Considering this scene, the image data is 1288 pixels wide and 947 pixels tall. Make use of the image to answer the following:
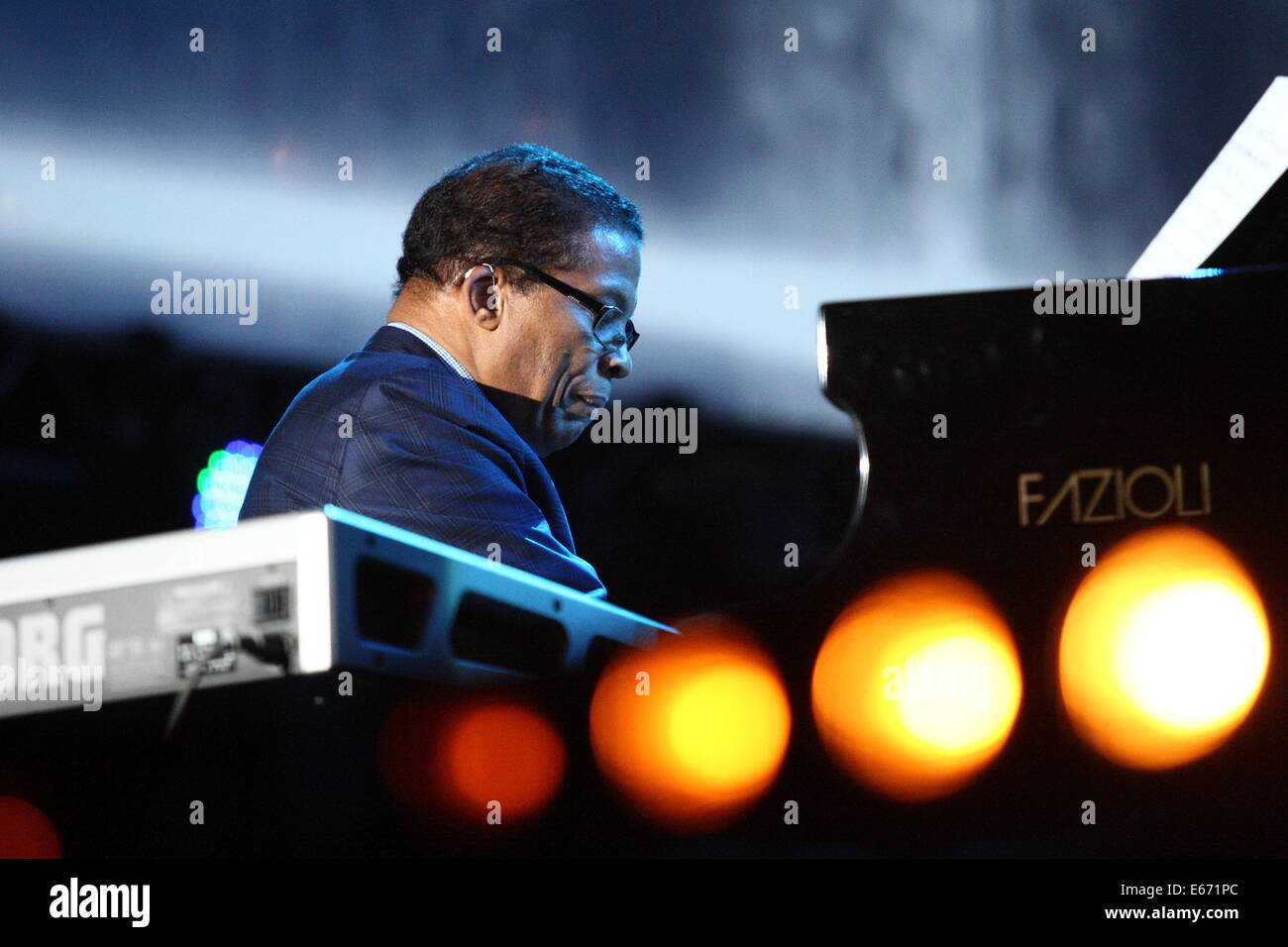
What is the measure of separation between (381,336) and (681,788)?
1148 millimetres

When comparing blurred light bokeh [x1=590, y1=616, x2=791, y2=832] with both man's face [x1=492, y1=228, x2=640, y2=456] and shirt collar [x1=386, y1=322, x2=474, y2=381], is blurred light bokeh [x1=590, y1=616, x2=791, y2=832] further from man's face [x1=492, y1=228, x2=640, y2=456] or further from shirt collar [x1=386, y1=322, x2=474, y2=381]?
man's face [x1=492, y1=228, x2=640, y2=456]

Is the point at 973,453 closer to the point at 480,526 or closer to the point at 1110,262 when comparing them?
the point at 480,526

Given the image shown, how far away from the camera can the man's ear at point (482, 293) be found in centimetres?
212

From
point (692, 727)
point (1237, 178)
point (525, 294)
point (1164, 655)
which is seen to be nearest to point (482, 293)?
point (525, 294)

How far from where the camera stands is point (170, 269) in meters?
4.26

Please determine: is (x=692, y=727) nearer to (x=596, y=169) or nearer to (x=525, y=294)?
(x=525, y=294)

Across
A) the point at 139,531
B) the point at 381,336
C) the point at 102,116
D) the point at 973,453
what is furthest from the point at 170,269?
the point at 973,453

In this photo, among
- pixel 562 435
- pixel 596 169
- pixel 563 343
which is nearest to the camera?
pixel 563 343

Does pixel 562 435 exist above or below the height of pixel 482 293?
below

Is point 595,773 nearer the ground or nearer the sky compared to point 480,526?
nearer the ground

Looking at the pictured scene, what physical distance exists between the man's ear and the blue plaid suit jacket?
0.41 meters

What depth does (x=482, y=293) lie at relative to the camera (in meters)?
2.14

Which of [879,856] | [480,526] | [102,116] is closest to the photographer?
[879,856]

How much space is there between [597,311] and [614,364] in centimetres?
9
